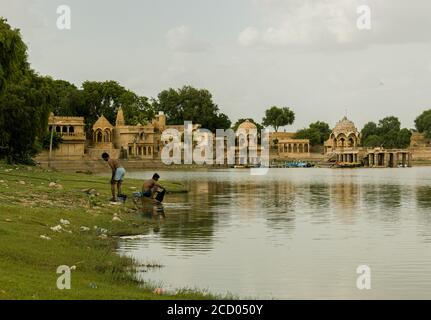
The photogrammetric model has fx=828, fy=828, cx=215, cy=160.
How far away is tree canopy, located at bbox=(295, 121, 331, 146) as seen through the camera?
18325 cm

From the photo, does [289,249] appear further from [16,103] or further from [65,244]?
[16,103]

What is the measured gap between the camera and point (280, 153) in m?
166

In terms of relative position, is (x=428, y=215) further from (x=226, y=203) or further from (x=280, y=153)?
(x=280, y=153)

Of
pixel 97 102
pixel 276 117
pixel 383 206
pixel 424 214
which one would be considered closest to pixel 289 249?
pixel 424 214

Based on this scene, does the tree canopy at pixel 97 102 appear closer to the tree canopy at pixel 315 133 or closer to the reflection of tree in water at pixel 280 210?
the tree canopy at pixel 315 133

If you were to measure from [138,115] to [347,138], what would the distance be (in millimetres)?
45283

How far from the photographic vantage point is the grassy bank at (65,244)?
45.0 feet

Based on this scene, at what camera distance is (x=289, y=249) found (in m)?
22.0

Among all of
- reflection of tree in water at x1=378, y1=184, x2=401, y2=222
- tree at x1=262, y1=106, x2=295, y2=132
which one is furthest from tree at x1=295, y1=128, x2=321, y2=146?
reflection of tree in water at x1=378, y1=184, x2=401, y2=222

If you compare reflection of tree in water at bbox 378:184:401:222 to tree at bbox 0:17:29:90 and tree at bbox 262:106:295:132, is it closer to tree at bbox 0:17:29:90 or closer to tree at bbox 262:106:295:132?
tree at bbox 0:17:29:90

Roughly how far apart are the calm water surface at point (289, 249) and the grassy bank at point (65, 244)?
89cm

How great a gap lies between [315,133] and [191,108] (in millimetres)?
37049
